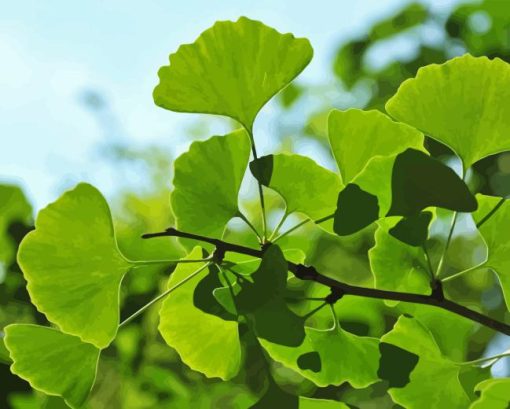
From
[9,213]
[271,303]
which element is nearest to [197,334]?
[271,303]

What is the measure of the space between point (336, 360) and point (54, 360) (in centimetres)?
15

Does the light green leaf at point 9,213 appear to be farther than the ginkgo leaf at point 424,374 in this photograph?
Yes

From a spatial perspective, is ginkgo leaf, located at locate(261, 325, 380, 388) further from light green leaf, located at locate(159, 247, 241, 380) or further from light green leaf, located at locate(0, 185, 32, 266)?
light green leaf, located at locate(0, 185, 32, 266)

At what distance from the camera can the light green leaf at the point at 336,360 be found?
15.3 inches

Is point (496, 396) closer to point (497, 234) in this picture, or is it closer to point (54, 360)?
point (497, 234)

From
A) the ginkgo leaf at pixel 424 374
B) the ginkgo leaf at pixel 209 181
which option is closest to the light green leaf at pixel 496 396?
the ginkgo leaf at pixel 424 374

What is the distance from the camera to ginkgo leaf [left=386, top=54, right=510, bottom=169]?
344 millimetres

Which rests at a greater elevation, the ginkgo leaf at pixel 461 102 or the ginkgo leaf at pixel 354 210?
the ginkgo leaf at pixel 461 102

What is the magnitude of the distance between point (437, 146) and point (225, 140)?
1.00m

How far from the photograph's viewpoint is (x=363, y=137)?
383 mm

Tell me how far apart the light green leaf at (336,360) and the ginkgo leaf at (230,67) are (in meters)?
0.13

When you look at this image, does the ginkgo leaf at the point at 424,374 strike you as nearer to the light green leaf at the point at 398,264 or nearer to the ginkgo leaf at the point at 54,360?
the light green leaf at the point at 398,264

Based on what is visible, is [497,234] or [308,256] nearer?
[497,234]

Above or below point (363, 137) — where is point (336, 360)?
below
